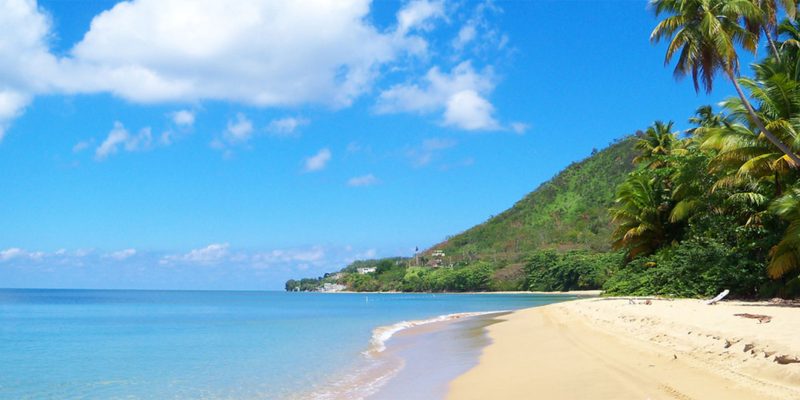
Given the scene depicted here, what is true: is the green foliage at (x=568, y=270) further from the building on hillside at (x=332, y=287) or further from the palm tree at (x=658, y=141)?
the building on hillside at (x=332, y=287)

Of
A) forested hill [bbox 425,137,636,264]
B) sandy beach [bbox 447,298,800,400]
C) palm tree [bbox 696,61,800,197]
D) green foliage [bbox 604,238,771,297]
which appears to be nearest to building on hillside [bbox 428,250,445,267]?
forested hill [bbox 425,137,636,264]

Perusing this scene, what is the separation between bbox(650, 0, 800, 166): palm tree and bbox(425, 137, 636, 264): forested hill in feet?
280

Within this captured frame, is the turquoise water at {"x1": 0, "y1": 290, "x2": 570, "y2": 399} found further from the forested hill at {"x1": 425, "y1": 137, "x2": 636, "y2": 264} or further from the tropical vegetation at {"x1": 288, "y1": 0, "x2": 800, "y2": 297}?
the forested hill at {"x1": 425, "y1": 137, "x2": 636, "y2": 264}

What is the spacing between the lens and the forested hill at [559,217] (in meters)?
118

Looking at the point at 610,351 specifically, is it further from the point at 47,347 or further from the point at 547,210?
the point at 547,210

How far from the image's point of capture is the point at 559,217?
132125 millimetres

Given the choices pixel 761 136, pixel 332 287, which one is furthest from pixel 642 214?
pixel 332 287

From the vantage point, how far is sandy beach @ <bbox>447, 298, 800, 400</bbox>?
7.82m

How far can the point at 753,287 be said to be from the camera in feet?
68.0

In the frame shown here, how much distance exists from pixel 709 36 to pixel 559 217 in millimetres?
118787

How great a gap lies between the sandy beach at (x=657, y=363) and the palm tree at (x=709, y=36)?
754 centimetres

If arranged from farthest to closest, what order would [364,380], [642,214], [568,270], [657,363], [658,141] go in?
[568,270], [658,141], [642,214], [364,380], [657,363]

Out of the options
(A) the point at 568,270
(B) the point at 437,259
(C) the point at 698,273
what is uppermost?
(B) the point at 437,259

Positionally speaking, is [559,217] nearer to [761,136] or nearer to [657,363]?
[761,136]
